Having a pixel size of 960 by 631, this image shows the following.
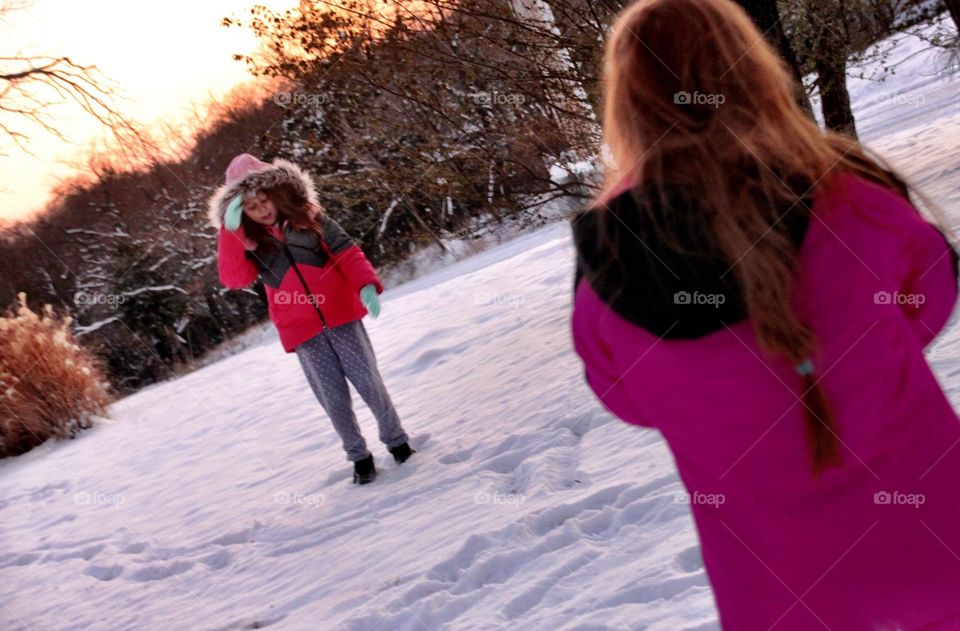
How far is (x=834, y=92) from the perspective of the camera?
22.5ft

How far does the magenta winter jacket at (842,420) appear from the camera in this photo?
1196mm

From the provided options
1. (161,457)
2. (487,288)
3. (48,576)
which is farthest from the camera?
(487,288)

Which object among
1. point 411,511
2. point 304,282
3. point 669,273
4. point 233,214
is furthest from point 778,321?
point 233,214

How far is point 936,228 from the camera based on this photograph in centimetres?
126

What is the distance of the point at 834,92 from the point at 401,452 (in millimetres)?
4483

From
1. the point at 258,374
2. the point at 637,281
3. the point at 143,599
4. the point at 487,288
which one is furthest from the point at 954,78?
the point at 637,281

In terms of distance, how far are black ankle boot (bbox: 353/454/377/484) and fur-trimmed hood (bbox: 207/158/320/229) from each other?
1462 mm

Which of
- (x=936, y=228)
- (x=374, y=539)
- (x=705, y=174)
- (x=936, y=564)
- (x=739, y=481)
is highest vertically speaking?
(x=705, y=174)

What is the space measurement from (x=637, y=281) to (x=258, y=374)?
923 centimetres

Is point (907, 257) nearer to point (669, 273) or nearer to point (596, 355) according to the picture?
point (669, 273)

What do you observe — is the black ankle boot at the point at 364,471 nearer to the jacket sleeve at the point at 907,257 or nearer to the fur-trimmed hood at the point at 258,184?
the fur-trimmed hood at the point at 258,184

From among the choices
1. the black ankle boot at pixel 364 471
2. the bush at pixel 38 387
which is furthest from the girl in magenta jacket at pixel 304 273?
the bush at pixel 38 387

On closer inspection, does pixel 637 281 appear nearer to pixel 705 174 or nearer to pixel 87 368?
pixel 705 174

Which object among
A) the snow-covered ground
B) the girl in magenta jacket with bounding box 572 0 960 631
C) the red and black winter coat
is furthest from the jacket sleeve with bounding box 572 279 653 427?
the red and black winter coat
